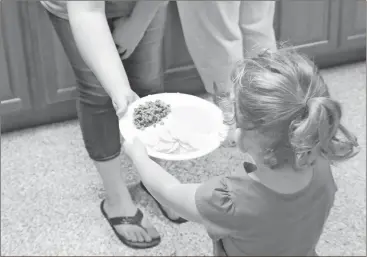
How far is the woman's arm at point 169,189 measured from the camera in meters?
0.56

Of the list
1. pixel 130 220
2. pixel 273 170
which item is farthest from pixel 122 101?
pixel 130 220

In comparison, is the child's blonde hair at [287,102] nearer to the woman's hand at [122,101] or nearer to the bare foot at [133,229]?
the woman's hand at [122,101]

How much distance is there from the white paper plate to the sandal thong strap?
37 centimetres

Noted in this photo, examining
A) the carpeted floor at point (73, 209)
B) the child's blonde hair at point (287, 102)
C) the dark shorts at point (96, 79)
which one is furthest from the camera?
the carpeted floor at point (73, 209)

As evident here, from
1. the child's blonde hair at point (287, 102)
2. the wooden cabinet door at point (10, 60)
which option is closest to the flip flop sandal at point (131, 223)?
the wooden cabinet door at point (10, 60)

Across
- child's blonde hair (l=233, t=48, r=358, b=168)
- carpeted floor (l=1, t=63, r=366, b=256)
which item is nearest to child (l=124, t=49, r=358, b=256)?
child's blonde hair (l=233, t=48, r=358, b=168)

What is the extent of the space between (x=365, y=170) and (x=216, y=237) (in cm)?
55

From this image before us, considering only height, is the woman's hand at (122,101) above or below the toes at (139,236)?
above

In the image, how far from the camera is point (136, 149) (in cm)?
55

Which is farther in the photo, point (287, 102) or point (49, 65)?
point (49, 65)

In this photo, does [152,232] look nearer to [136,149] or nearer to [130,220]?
[130,220]

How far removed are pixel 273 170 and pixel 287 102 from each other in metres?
0.07

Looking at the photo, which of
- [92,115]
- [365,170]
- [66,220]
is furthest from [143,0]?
[365,170]

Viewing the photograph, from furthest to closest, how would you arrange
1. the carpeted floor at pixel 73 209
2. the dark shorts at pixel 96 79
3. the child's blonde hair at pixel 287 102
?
the carpeted floor at pixel 73 209
the dark shorts at pixel 96 79
the child's blonde hair at pixel 287 102
